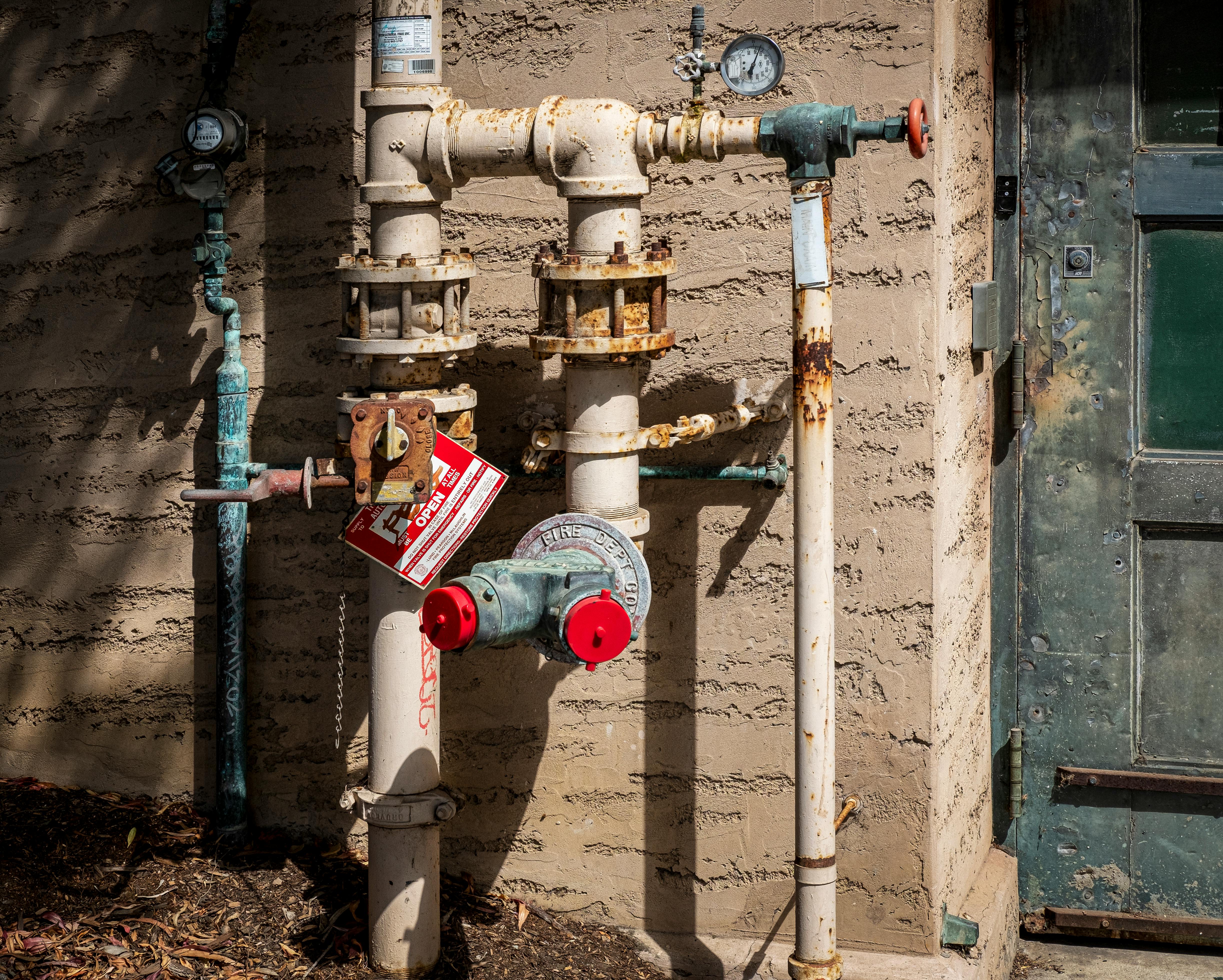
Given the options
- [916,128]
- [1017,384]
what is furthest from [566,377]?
[1017,384]

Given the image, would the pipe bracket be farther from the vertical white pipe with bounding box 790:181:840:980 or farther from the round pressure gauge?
the round pressure gauge

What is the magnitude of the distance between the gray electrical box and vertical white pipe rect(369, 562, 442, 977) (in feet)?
4.55

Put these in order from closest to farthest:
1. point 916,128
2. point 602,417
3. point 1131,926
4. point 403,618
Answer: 1. point 916,128
2. point 602,417
3. point 403,618
4. point 1131,926

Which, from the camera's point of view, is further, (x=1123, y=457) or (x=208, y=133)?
(x=1123, y=457)

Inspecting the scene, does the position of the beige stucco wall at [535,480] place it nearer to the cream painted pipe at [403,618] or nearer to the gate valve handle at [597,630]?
the cream painted pipe at [403,618]

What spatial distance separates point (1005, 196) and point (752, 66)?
3.49 feet

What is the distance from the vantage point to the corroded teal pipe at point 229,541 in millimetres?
3182

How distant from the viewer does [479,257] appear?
317 centimetres

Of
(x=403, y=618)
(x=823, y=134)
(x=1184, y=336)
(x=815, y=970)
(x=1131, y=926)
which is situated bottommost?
(x=1131, y=926)

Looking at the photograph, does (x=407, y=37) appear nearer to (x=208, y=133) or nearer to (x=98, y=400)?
(x=208, y=133)

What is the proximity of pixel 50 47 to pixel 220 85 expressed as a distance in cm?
53

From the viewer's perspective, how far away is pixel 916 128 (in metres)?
2.53

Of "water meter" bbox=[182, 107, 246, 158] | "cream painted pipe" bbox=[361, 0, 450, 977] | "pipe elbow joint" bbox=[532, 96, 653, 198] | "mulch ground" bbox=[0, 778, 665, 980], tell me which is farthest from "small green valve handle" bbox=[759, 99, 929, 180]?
"mulch ground" bbox=[0, 778, 665, 980]

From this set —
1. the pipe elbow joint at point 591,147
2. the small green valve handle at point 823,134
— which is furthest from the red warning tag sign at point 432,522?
the small green valve handle at point 823,134
